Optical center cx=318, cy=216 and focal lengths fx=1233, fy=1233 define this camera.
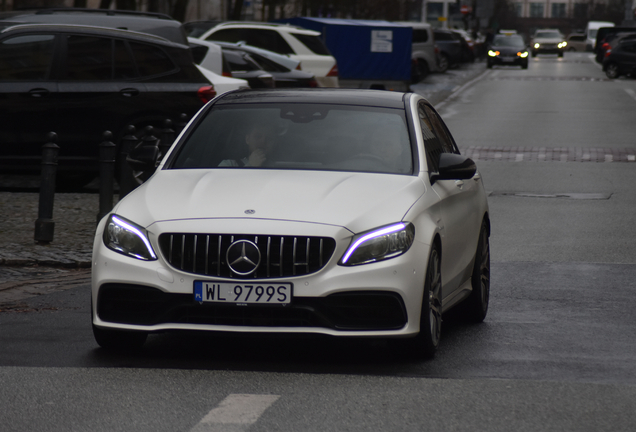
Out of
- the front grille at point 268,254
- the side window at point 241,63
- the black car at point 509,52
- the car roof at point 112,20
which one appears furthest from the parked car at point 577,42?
the front grille at point 268,254

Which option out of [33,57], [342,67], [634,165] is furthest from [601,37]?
[33,57]

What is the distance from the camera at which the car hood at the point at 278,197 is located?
6.06 meters

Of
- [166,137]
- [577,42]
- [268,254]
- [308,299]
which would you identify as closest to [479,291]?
[308,299]

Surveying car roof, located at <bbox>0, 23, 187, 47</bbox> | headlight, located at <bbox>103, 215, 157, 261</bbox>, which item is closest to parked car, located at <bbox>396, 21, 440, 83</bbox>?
car roof, located at <bbox>0, 23, 187, 47</bbox>

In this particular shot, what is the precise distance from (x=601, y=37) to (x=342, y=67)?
153 ft

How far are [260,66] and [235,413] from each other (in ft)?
56.8

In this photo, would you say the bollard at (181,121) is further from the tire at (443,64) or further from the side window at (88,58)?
the tire at (443,64)

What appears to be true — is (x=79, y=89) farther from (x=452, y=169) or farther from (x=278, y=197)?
(x=278, y=197)

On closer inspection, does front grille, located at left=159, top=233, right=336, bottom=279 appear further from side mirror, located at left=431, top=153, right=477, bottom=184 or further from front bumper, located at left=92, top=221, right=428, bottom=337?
side mirror, located at left=431, top=153, right=477, bottom=184

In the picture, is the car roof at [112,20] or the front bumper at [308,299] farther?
the car roof at [112,20]

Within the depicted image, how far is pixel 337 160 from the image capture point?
22.9 feet

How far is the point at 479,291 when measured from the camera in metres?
7.57

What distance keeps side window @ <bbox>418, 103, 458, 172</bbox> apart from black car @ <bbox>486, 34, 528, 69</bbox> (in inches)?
2127

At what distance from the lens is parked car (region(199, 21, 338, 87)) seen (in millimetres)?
26641
